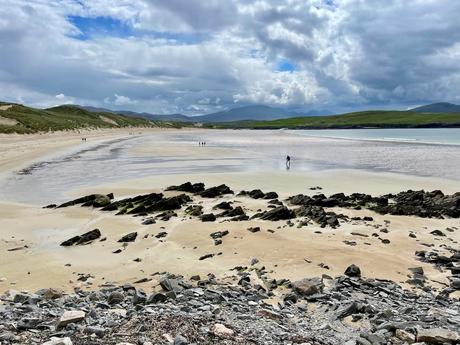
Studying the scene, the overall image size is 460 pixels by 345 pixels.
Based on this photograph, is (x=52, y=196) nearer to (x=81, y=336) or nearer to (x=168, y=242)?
(x=168, y=242)

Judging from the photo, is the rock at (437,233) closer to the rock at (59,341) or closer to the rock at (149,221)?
the rock at (149,221)

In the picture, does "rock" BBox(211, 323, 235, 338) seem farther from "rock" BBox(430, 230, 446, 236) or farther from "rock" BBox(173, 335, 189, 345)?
"rock" BBox(430, 230, 446, 236)

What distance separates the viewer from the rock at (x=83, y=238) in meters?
17.4

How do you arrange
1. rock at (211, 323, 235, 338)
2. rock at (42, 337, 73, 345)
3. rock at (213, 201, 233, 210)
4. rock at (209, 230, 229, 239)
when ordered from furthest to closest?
1. rock at (213, 201, 233, 210)
2. rock at (209, 230, 229, 239)
3. rock at (211, 323, 235, 338)
4. rock at (42, 337, 73, 345)

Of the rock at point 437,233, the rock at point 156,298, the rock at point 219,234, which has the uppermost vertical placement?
the rock at point 156,298

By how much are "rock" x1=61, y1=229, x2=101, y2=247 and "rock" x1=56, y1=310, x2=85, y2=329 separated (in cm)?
912

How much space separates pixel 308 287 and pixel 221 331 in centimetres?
354

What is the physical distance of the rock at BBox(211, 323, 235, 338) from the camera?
812 centimetres

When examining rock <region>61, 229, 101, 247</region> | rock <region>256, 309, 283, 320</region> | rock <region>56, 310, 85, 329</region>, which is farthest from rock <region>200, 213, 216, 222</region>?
rock <region>56, 310, 85, 329</region>

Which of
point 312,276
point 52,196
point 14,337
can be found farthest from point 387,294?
point 52,196

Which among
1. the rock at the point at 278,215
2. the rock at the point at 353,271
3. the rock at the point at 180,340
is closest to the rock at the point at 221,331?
the rock at the point at 180,340

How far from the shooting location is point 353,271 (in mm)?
12680

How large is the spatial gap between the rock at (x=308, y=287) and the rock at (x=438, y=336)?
10.1ft

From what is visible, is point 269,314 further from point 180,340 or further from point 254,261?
point 254,261
